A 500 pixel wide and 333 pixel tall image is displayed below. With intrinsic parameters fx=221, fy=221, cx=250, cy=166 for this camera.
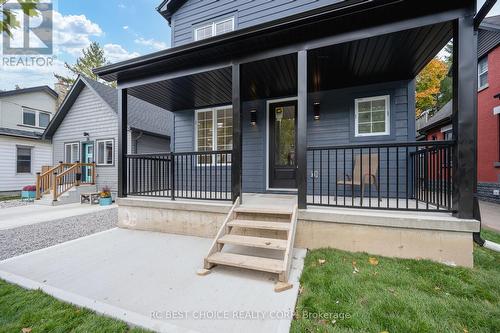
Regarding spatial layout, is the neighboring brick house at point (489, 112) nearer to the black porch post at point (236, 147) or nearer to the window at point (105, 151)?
the black porch post at point (236, 147)

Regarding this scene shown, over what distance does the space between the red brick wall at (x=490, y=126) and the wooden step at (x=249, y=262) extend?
29.8 ft

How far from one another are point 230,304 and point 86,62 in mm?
28346

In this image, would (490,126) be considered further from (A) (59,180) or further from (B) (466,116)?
(A) (59,180)

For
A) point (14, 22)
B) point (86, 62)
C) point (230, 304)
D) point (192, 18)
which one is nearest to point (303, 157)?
point (230, 304)

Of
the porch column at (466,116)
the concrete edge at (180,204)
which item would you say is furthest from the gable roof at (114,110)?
the porch column at (466,116)

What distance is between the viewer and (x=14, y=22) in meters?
1.33

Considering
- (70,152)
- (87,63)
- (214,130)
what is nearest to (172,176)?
(214,130)

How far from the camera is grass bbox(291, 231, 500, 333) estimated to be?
178 centimetres

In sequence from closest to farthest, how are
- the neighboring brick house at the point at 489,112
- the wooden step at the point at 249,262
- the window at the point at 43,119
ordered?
the wooden step at the point at 249,262 → the neighboring brick house at the point at 489,112 → the window at the point at 43,119

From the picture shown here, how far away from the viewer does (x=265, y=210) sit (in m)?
3.43

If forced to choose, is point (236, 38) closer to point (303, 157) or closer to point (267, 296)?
point (303, 157)

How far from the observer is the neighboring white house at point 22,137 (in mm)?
10477

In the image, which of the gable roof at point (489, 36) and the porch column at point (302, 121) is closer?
the porch column at point (302, 121)

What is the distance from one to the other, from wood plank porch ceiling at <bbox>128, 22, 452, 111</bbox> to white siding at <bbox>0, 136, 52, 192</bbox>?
9905 mm
